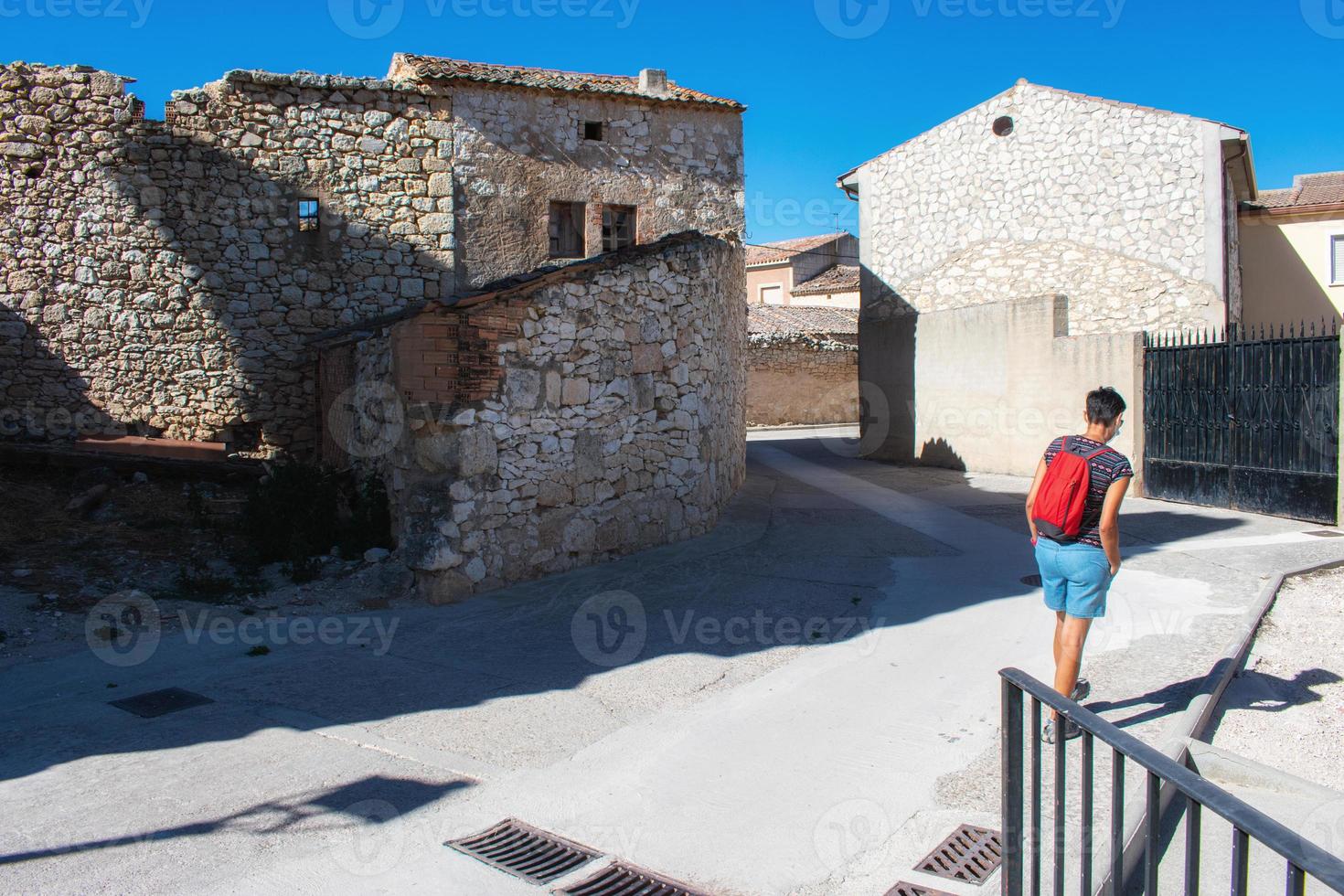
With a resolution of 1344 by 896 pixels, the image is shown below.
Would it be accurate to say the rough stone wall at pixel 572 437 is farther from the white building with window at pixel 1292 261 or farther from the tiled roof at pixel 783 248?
the tiled roof at pixel 783 248

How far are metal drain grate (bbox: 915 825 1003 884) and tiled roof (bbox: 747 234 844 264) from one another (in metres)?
35.3

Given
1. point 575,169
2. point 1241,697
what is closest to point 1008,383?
point 575,169

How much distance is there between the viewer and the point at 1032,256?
48.7ft

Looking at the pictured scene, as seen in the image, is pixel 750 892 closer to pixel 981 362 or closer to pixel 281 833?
pixel 281 833

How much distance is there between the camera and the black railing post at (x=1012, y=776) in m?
2.67

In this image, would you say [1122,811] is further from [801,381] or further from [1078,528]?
[801,381]

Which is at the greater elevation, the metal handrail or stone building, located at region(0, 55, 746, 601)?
stone building, located at region(0, 55, 746, 601)

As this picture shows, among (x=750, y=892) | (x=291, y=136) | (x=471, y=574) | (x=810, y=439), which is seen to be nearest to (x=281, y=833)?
(x=750, y=892)

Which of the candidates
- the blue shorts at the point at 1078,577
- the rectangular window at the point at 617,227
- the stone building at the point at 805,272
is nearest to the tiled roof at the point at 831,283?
the stone building at the point at 805,272

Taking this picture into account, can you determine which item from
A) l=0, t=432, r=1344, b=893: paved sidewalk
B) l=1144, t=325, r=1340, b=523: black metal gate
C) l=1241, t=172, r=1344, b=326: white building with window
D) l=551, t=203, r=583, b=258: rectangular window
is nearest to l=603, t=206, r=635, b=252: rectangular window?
l=551, t=203, r=583, b=258: rectangular window

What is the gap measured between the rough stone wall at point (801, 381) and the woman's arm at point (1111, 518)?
21357 mm

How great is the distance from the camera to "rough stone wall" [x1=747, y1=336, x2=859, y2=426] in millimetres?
26219

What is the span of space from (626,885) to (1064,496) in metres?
2.64

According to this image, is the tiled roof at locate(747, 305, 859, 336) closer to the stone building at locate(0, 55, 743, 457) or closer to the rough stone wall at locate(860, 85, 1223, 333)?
the rough stone wall at locate(860, 85, 1223, 333)
